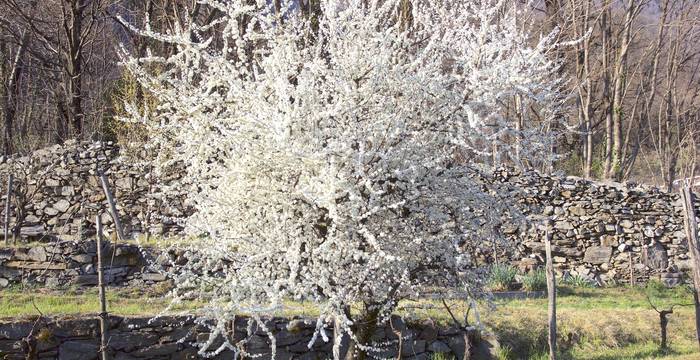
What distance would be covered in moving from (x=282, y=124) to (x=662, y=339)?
23.7 ft

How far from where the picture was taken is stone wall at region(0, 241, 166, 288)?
1088 centimetres

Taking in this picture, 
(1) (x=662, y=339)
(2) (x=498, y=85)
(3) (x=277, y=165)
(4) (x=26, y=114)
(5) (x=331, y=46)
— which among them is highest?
(4) (x=26, y=114)

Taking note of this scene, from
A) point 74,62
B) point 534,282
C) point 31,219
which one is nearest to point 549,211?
point 534,282

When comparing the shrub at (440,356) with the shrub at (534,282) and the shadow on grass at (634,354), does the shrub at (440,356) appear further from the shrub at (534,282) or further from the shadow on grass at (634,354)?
the shrub at (534,282)

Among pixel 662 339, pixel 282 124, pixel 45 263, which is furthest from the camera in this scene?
pixel 45 263

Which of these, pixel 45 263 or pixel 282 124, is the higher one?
pixel 282 124

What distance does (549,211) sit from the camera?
15.1 metres

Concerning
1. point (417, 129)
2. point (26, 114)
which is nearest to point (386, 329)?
point (417, 129)

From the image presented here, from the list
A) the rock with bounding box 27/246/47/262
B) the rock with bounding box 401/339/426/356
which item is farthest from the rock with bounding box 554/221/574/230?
the rock with bounding box 27/246/47/262

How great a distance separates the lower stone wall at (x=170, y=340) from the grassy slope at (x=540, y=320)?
0.31m

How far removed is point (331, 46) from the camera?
5.65 meters

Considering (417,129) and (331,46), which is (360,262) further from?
(331,46)

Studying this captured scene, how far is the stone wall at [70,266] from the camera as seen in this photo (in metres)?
10.9

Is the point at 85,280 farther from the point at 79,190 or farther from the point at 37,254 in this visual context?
the point at 79,190
